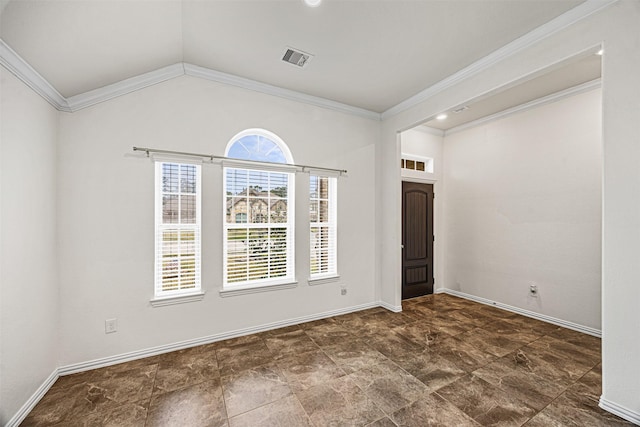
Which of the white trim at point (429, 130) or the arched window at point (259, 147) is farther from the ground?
the white trim at point (429, 130)

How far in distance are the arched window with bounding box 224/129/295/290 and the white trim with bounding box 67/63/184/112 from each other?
0.92 meters

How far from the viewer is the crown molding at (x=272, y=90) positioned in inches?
117

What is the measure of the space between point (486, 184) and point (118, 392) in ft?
18.1

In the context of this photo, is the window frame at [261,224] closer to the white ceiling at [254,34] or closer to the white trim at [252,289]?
the white trim at [252,289]

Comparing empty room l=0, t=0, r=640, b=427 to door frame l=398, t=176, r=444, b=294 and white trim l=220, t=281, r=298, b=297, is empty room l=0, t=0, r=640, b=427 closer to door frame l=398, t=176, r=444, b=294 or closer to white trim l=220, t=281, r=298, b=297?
white trim l=220, t=281, r=298, b=297

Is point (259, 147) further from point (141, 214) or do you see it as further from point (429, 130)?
point (429, 130)

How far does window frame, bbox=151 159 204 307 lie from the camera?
2.77 m

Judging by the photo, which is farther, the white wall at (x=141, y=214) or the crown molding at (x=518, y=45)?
the white wall at (x=141, y=214)

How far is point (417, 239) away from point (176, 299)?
4.00 metres

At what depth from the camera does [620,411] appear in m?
1.87

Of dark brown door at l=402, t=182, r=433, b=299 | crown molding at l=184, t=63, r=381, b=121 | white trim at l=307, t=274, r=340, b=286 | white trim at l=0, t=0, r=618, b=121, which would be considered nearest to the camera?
white trim at l=0, t=0, r=618, b=121

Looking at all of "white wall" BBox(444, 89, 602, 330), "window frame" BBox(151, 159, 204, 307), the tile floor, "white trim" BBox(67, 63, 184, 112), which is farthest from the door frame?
"white trim" BBox(67, 63, 184, 112)

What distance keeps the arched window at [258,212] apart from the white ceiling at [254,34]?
0.91 metres

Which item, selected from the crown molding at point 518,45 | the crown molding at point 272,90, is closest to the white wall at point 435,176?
the crown molding at point 272,90
